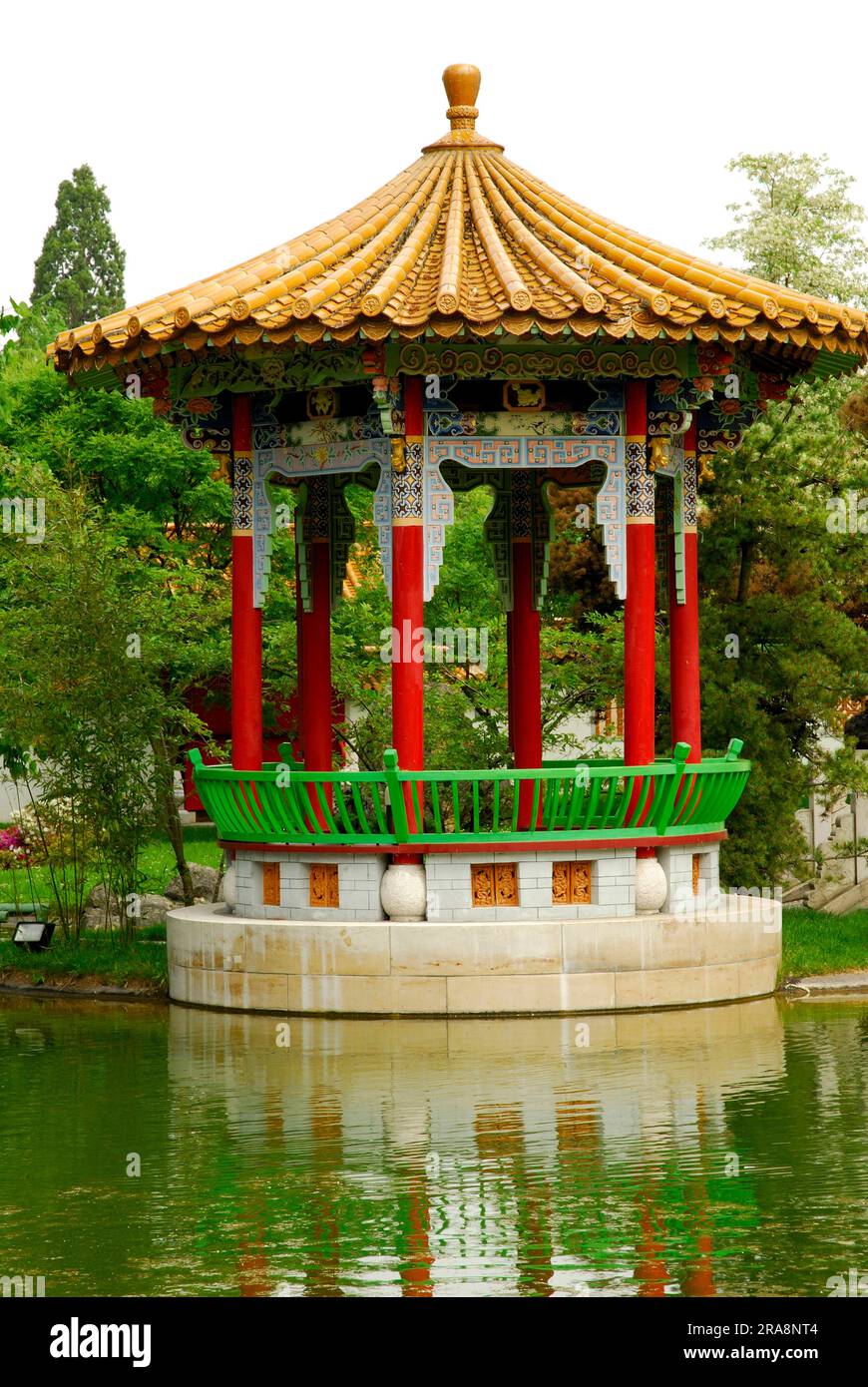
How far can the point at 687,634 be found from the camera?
17.7 metres

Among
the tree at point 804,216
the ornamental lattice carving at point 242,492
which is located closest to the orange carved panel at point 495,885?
the ornamental lattice carving at point 242,492

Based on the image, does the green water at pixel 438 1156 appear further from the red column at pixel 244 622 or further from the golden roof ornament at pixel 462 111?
the golden roof ornament at pixel 462 111

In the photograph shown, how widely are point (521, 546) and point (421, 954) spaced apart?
5718mm

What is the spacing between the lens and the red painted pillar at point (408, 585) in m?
15.8

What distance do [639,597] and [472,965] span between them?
3.26m

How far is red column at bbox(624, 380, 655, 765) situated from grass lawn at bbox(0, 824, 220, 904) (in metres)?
4.96

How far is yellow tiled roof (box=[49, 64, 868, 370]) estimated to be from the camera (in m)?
15.1

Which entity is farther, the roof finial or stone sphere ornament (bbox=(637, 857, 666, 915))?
the roof finial

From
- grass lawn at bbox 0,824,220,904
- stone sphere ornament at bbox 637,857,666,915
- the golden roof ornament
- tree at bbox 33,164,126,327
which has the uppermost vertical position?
tree at bbox 33,164,126,327

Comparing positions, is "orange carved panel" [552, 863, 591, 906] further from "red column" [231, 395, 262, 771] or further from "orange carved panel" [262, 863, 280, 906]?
"red column" [231, 395, 262, 771]

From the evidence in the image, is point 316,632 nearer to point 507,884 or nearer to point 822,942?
point 507,884

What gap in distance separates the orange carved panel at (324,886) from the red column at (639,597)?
8.19ft

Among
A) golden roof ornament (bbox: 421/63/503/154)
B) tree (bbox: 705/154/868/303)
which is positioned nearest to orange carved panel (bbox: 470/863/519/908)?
golden roof ornament (bbox: 421/63/503/154)

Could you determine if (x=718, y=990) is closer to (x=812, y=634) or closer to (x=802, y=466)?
(x=812, y=634)
